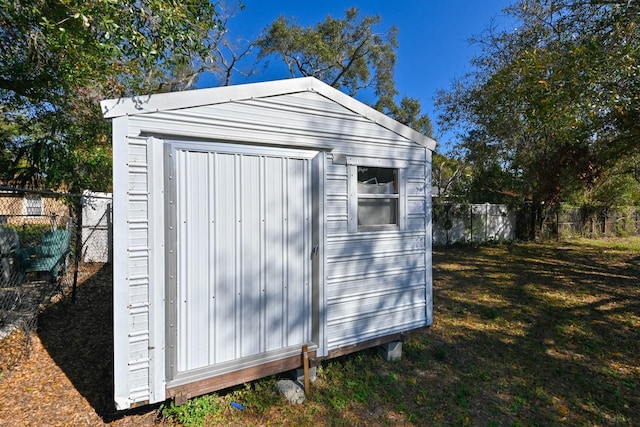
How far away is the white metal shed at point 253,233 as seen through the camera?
2531mm

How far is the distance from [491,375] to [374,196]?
93.6 inches

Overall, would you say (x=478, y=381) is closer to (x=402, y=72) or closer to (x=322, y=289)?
(x=322, y=289)

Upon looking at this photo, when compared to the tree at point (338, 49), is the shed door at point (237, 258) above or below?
below

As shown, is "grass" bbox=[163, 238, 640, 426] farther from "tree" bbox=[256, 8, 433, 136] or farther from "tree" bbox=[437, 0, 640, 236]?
"tree" bbox=[256, 8, 433, 136]

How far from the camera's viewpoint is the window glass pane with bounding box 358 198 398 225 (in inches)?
145

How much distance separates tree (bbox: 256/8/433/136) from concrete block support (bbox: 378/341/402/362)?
54.2ft

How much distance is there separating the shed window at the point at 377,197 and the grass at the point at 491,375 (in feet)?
5.50

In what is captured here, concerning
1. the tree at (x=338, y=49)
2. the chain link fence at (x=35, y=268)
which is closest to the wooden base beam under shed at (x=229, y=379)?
the chain link fence at (x=35, y=268)

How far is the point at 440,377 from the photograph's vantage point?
3.61m

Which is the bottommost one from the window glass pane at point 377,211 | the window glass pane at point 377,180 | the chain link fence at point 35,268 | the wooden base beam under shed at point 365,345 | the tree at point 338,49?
the wooden base beam under shed at point 365,345

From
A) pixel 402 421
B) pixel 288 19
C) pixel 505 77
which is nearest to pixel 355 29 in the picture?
pixel 288 19

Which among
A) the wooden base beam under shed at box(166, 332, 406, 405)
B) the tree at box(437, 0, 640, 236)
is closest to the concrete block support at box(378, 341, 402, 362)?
the wooden base beam under shed at box(166, 332, 406, 405)

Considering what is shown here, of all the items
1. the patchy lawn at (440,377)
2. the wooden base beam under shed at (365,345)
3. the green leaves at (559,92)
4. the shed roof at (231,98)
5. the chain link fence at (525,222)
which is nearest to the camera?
the shed roof at (231,98)

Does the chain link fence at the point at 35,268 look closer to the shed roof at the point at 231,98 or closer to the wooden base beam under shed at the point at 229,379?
the shed roof at the point at 231,98
